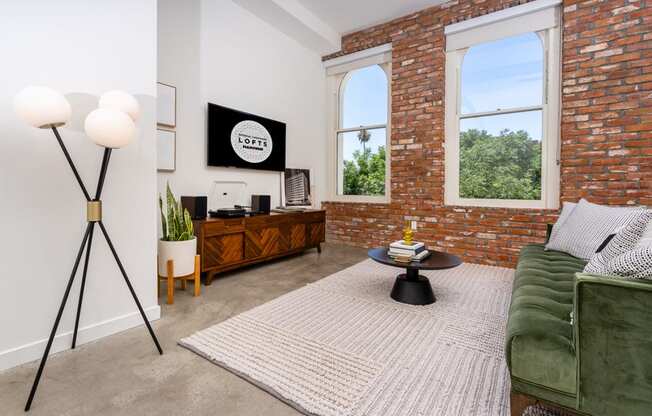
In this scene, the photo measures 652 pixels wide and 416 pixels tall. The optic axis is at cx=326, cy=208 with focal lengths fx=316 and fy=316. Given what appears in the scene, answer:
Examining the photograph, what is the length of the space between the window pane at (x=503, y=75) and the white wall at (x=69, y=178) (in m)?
3.76

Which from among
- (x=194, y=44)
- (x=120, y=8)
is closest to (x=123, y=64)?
(x=120, y=8)

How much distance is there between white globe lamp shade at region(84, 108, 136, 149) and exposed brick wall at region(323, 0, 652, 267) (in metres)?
3.71

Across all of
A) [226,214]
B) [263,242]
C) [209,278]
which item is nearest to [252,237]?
[263,242]

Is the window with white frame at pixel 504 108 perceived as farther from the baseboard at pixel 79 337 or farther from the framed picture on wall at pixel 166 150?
the baseboard at pixel 79 337

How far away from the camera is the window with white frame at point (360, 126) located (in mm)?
4992

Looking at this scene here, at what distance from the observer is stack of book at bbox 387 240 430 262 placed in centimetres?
257

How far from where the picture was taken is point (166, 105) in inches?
128

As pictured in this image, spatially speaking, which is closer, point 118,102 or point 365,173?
point 118,102

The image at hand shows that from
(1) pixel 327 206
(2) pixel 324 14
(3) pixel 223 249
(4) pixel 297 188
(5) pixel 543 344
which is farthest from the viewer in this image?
(1) pixel 327 206

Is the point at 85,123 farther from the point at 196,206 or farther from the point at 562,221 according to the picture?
the point at 562,221

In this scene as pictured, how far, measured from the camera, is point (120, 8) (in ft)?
6.66

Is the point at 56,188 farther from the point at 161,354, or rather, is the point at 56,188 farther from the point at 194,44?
the point at 194,44

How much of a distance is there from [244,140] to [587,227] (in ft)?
11.9

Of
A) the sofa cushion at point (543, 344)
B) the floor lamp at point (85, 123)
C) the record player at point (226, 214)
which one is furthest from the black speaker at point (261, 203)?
the sofa cushion at point (543, 344)
